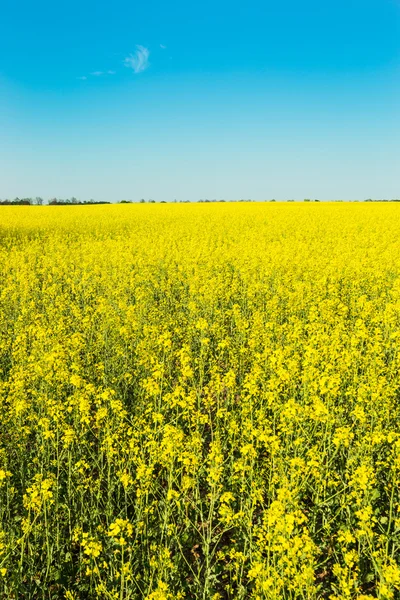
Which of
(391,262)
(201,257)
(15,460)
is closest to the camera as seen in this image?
(15,460)

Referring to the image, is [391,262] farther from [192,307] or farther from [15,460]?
[15,460]

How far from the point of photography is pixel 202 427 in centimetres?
537

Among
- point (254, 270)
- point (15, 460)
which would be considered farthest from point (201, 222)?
point (15, 460)

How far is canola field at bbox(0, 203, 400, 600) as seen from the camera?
3.24 m

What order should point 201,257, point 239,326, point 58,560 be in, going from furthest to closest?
point 201,257, point 239,326, point 58,560

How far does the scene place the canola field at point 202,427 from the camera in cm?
324

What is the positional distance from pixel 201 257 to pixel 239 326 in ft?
24.3

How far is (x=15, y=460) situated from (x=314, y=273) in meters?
9.62

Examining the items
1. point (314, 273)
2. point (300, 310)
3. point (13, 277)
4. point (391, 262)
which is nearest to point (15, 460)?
point (300, 310)

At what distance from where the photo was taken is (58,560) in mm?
3557

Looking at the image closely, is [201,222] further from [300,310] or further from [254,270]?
[300,310]

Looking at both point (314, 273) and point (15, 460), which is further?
point (314, 273)

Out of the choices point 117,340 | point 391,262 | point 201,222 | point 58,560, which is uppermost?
point 201,222

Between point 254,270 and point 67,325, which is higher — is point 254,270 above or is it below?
above
